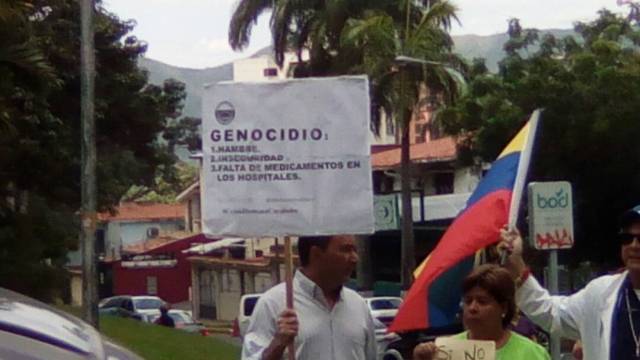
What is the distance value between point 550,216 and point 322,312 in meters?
8.55

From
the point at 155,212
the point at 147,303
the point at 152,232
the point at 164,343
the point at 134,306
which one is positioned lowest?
the point at 152,232

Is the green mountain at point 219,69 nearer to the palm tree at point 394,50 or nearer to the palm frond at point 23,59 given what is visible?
the palm tree at point 394,50

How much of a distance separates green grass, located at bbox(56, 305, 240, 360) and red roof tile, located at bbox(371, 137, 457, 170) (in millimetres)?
23986

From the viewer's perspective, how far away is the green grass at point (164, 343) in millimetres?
26266

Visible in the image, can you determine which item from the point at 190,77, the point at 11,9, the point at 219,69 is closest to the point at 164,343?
the point at 11,9

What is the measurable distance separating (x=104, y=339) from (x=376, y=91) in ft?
130

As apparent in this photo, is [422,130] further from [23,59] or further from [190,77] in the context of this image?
[190,77]

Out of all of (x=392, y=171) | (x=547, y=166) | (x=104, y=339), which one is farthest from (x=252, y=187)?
(x=392, y=171)

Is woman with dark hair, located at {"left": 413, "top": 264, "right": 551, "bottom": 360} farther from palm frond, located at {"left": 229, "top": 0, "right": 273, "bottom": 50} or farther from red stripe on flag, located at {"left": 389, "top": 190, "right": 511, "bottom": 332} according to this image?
palm frond, located at {"left": 229, "top": 0, "right": 273, "bottom": 50}

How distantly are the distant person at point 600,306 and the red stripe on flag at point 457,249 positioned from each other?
381 millimetres

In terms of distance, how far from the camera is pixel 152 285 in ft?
262

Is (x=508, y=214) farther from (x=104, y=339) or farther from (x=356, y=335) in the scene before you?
(x=104, y=339)

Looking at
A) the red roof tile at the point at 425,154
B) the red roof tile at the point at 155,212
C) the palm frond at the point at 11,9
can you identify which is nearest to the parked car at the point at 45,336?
the palm frond at the point at 11,9

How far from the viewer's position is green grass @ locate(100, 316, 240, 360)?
26334mm
